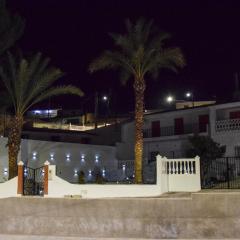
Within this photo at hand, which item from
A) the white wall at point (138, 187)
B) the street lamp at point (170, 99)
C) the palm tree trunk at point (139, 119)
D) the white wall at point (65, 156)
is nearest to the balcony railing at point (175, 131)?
the white wall at point (65, 156)

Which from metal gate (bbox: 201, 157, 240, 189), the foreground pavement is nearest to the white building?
metal gate (bbox: 201, 157, 240, 189)

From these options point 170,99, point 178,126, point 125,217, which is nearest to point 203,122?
point 178,126

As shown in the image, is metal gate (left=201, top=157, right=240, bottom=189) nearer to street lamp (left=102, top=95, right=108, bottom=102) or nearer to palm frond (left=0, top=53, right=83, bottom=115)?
palm frond (left=0, top=53, right=83, bottom=115)

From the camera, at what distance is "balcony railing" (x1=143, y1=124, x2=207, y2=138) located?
41.4 metres

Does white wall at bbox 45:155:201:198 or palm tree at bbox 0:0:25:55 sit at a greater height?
palm tree at bbox 0:0:25:55

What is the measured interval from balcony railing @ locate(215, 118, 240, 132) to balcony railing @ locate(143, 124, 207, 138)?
8.45 ft

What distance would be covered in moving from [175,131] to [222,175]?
1380cm

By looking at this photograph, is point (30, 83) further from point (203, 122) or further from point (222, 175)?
point (203, 122)

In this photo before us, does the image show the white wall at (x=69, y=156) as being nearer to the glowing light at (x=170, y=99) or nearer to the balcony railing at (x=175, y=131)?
the balcony railing at (x=175, y=131)

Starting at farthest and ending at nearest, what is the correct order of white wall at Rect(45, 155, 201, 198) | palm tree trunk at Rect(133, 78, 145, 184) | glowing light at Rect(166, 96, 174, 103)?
glowing light at Rect(166, 96, 174, 103) → palm tree trunk at Rect(133, 78, 145, 184) → white wall at Rect(45, 155, 201, 198)

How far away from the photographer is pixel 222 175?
95.6 feet

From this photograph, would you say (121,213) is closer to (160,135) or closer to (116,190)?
(116,190)

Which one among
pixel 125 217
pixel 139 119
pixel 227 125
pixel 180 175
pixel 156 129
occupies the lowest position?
pixel 125 217

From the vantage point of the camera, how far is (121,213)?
68.6ft
